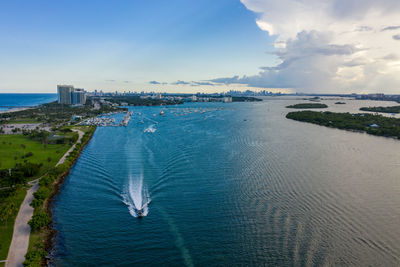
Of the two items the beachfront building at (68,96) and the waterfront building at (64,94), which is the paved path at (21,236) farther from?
the waterfront building at (64,94)

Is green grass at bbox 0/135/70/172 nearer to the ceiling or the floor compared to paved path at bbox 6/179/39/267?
nearer to the ceiling

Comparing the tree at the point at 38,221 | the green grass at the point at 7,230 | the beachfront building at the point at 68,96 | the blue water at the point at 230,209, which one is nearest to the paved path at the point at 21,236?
the green grass at the point at 7,230

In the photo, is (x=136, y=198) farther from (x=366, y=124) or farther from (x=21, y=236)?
(x=366, y=124)

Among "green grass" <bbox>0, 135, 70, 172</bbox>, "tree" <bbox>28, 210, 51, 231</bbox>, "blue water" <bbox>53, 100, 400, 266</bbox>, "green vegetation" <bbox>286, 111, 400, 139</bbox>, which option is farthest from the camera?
"green vegetation" <bbox>286, 111, 400, 139</bbox>

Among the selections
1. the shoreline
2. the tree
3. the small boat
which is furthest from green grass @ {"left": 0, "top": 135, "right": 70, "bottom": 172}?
the small boat

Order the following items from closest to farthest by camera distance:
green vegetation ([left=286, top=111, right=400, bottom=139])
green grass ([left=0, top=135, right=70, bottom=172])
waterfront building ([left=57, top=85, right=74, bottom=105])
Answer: green grass ([left=0, top=135, right=70, bottom=172])
green vegetation ([left=286, top=111, right=400, bottom=139])
waterfront building ([left=57, top=85, right=74, bottom=105])

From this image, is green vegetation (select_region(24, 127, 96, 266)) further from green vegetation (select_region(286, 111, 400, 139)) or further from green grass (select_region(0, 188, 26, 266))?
green vegetation (select_region(286, 111, 400, 139))

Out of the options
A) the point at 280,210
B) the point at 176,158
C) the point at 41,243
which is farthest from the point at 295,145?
the point at 41,243

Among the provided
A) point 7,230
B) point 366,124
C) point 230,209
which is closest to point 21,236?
point 7,230
